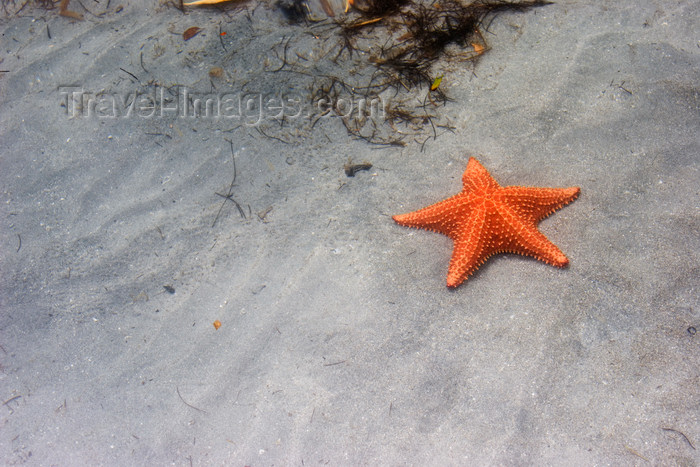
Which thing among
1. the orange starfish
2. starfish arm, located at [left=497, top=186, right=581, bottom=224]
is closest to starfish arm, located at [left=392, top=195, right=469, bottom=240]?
the orange starfish

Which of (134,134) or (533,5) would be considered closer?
(134,134)

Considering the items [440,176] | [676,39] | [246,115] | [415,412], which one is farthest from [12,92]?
[676,39]

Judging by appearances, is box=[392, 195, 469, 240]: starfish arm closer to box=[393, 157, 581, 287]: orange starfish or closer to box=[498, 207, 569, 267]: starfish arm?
box=[393, 157, 581, 287]: orange starfish

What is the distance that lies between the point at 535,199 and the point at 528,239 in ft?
1.35

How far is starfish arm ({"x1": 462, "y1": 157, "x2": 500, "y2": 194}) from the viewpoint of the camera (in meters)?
3.57

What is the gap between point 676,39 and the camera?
429 centimetres

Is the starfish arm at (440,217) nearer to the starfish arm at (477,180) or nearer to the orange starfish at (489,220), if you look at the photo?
the orange starfish at (489,220)

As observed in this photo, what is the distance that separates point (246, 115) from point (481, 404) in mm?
3749

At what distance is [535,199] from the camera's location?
11.6 ft

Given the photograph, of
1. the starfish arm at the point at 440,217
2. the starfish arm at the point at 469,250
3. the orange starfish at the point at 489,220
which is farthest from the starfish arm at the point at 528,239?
the starfish arm at the point at 440,217

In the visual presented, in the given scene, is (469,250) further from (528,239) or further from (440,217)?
(528,239)

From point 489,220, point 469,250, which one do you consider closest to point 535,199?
point 489,220

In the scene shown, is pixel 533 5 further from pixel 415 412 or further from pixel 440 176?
pixel 415 412

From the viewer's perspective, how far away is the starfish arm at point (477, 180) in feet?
11.7
